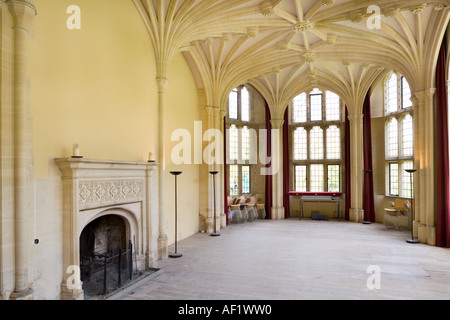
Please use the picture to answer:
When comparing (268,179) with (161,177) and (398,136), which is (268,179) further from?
(161,177)

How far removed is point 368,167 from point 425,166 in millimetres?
4232

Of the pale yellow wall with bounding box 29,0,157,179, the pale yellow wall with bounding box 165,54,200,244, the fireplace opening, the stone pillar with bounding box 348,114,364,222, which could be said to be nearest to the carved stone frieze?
the pale yellow wall with bounding box 29,0,157,179

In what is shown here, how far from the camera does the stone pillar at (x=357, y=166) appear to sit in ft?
46.7

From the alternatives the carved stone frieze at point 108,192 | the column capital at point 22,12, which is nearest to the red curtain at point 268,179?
the carved stone frieze at point 108,192

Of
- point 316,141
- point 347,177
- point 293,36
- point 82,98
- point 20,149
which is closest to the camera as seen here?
point 20,149

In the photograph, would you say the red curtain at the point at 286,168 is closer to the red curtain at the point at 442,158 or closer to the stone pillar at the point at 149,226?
the red curtain at the point at 442,158

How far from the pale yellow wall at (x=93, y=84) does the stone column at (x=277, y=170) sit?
8.47 metres

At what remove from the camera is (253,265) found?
746cm

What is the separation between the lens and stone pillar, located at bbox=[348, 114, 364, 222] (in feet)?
46.7

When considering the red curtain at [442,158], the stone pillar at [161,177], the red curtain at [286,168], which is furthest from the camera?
the red curtain at [286,168]

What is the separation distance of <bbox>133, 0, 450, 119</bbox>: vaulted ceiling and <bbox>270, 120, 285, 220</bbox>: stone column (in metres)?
3.17

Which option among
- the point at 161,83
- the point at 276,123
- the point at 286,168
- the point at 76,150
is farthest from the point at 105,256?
the point at 276,123

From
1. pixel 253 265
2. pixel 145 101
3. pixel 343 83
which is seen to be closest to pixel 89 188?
pixel 145 101

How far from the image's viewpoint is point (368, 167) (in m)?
13.9
